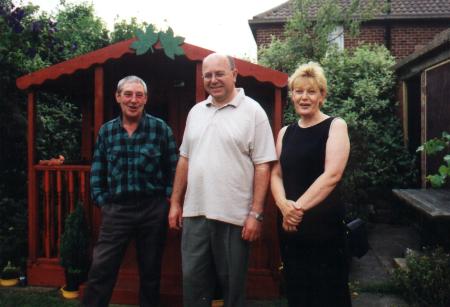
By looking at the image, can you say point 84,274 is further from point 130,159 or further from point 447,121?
point 447,121

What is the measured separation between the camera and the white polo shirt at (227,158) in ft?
9.29

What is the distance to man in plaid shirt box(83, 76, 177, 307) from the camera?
3.44 metres

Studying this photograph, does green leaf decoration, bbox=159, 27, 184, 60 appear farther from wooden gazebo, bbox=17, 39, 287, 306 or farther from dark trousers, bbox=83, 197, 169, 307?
dark trousers, bbox=83, 197, 169, 307

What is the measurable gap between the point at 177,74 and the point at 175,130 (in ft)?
2.76

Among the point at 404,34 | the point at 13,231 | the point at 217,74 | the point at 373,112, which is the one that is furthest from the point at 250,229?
the point at 404,34

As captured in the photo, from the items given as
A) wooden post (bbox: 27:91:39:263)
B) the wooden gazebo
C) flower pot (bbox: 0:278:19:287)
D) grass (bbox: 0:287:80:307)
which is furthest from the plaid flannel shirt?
flower pot (bbox: 0:278:19:287)

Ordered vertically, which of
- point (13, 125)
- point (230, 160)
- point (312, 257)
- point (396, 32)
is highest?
point (396, 32)

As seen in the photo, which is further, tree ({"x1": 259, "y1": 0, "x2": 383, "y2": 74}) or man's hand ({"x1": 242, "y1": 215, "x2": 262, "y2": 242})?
tree ({"x1": 259, "y1": 0, "x2": 383, "y2": 74})

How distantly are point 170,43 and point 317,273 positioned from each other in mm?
2639

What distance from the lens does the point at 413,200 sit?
222 inches

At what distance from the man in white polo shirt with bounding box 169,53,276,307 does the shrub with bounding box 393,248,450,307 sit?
2.38 meters

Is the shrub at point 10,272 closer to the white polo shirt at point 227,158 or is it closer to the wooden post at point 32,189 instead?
the wooden post at point 32,189

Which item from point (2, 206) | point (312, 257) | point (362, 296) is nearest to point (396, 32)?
point (362, 296)

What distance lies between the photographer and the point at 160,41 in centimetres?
432
